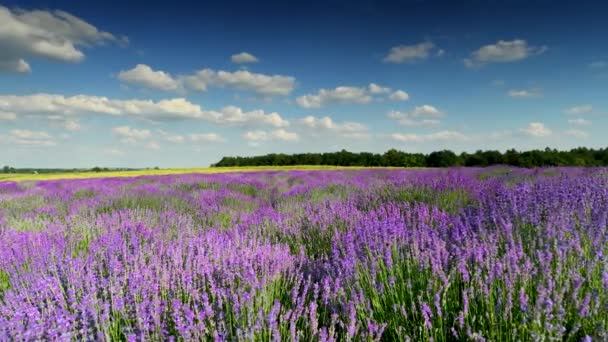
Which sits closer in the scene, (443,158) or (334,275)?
(334,275)

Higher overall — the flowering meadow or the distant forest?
the distant forest

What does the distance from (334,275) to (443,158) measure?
37.5 meters

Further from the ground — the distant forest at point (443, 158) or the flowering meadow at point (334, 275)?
the distant forest at point (443, 158)

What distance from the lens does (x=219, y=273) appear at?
9.02 ft

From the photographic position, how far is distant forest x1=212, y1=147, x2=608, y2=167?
32.7m

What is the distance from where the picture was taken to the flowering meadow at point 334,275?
174 cm

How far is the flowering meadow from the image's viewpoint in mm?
1735

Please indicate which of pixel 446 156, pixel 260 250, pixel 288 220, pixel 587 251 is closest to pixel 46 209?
pixel 288 220

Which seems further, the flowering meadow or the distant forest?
the distant forest

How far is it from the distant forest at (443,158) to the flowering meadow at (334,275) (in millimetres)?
31170

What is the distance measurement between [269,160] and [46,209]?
128 feet

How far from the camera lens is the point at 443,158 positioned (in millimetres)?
37312

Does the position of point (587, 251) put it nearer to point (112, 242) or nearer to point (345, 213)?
point (345, 213)

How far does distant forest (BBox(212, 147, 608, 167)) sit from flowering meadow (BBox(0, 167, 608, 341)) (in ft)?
102
